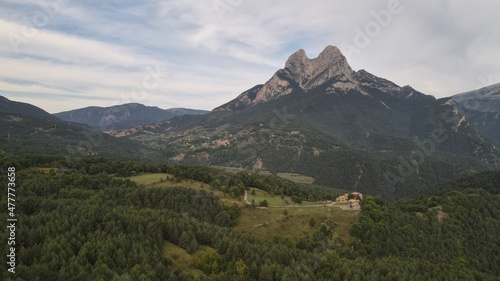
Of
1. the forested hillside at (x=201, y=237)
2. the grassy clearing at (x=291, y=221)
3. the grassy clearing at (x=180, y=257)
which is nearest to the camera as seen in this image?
the forested hillside at (x=201, y=237)

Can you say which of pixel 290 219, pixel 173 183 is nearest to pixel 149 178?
pixel 173 183

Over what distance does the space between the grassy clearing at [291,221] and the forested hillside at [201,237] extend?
3.58 metres

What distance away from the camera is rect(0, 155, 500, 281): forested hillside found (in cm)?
7075

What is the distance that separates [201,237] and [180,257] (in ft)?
33.7

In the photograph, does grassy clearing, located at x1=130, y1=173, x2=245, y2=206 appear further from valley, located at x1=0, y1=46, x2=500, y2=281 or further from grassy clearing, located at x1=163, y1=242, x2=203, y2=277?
grassy clearing, located at x1=163, y1=242, x2=203, y2=277

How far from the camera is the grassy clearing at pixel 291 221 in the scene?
11594 centimetres

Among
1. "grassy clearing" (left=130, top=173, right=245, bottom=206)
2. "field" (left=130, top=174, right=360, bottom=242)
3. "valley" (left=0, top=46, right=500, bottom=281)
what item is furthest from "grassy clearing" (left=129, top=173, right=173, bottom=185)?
"field" (left=130, top=174, right=360, bottom=242)

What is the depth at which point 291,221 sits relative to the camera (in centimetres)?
12244

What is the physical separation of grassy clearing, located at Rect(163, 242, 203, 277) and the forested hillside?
0.30 metres

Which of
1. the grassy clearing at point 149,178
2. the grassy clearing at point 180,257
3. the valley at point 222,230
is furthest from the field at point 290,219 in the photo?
the grassy clearing at point 180,257

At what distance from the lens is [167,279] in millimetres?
68812

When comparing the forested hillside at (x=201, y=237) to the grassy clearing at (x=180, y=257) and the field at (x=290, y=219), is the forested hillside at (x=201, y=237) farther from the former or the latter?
the field at (x=290, y=219)

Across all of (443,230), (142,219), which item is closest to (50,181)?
(142,219)

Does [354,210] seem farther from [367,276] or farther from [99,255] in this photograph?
[99,255]
